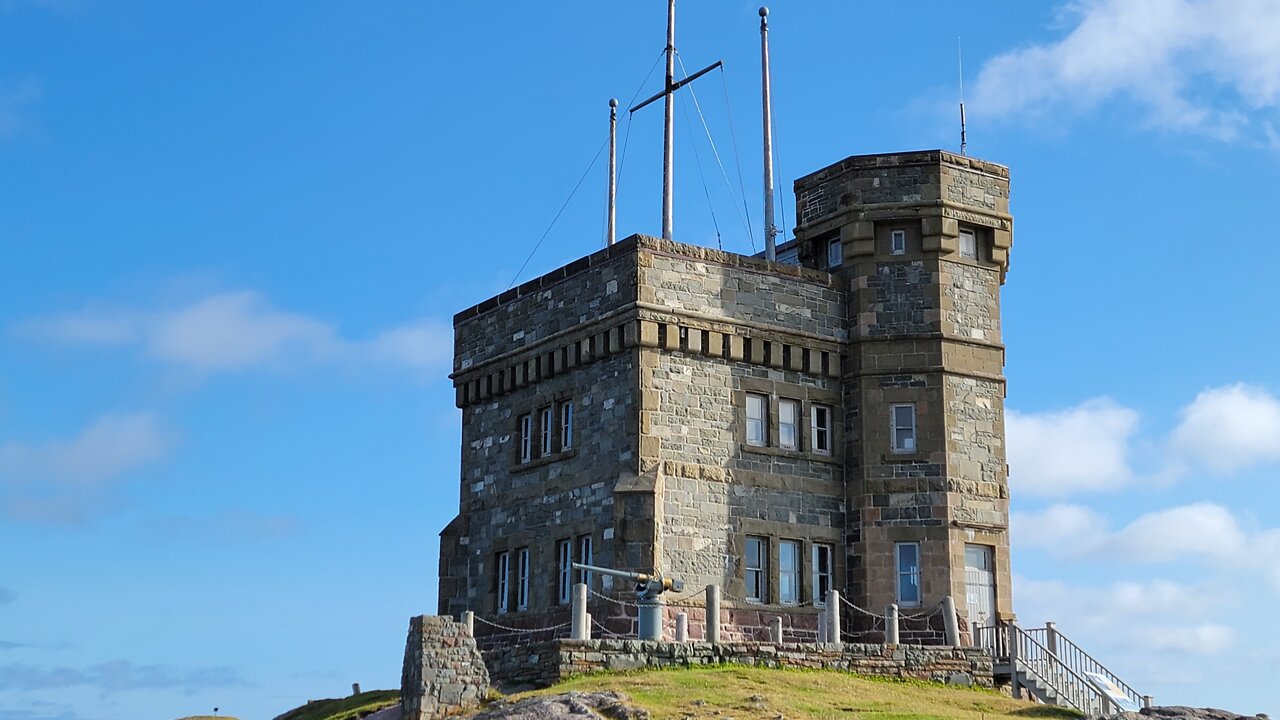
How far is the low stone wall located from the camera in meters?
30.1

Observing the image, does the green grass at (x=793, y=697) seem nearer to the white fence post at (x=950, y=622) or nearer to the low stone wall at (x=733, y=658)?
the low stone wall at (x=733, y=658)

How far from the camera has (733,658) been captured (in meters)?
31.2

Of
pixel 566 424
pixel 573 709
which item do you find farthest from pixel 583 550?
pixel 573 709

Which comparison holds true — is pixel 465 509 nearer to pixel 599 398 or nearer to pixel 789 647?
pixel 599 398

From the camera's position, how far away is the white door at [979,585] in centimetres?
3709

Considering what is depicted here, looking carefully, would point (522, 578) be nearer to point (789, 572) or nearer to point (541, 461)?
point (541, 461)

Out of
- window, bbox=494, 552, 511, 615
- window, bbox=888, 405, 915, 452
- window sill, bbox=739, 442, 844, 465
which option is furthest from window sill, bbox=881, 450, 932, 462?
window, bbox=494, 552, 511, 615

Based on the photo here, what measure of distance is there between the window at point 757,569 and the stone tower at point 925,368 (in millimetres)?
2063

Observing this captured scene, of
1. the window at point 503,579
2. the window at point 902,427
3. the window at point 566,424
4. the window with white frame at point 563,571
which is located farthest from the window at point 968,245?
the window at point 503,579

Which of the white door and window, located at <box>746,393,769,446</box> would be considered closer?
the white door

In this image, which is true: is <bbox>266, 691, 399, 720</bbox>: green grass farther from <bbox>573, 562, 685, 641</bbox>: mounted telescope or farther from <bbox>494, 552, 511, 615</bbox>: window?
<bbox>573, 562, 685, 641</bbox>: mounted telescope

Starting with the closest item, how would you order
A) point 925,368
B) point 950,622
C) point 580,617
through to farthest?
point 580,617, point 950,622, point 925,368

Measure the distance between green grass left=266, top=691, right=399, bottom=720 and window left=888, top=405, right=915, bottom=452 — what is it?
12208mm

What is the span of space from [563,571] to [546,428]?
3516mm
